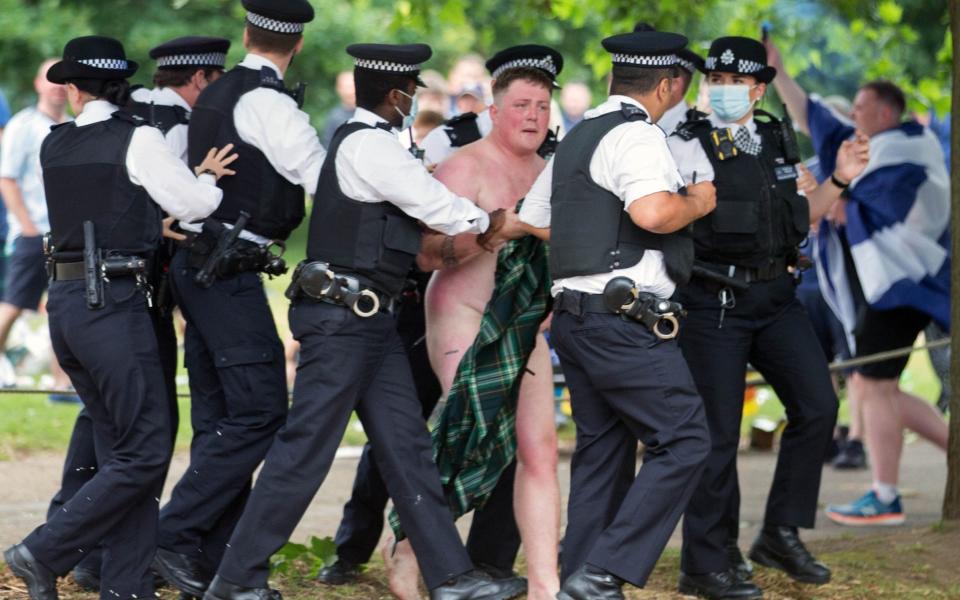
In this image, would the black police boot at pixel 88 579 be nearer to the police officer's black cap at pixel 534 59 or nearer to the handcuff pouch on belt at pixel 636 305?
the handcuff pouch on belt at pixel 636 305

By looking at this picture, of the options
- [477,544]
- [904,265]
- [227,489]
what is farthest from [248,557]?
[904,265]

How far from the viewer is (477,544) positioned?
22.1ft

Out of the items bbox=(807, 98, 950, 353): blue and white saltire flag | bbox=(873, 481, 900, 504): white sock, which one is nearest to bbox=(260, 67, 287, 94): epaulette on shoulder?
bbox=(807, 98, 950, 353): blue and white saltire flag

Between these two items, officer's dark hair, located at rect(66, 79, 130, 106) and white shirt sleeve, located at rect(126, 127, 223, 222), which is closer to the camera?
white shirt sleeve, located at rect(126, 127, 223, 222)

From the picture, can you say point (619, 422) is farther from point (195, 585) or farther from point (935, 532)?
point (935, 532)

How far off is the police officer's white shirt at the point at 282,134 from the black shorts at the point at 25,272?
5.28 metres

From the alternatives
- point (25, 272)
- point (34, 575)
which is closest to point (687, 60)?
point (34, 575)

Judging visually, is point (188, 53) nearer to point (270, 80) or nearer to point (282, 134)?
point (270, 80)

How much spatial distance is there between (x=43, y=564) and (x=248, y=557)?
2.41ft

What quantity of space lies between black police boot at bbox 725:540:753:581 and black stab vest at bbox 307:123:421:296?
6.43 ft

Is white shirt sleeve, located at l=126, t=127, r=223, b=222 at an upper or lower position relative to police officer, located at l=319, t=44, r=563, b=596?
upper

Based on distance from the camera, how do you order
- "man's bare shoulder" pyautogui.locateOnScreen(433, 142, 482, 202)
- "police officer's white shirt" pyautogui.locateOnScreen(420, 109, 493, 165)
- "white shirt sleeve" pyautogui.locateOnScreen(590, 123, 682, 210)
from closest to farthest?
"white shirt sleeve" pyautogui.locateOnScreen(590, 123, 682, 210)
"man's bare shoulder" pyautogui.locateOnScreen(433, 142, 482, 202)
"police officer's white shirt" pyautogui.locateOnScreen(420, 109, 493, 165)

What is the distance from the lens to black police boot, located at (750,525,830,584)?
6.70m

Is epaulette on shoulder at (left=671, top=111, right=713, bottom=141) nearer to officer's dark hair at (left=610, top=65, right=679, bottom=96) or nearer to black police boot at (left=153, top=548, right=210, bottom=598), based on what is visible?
officer's dark hair at (left=610, top=65, right=679, bottom=96)
